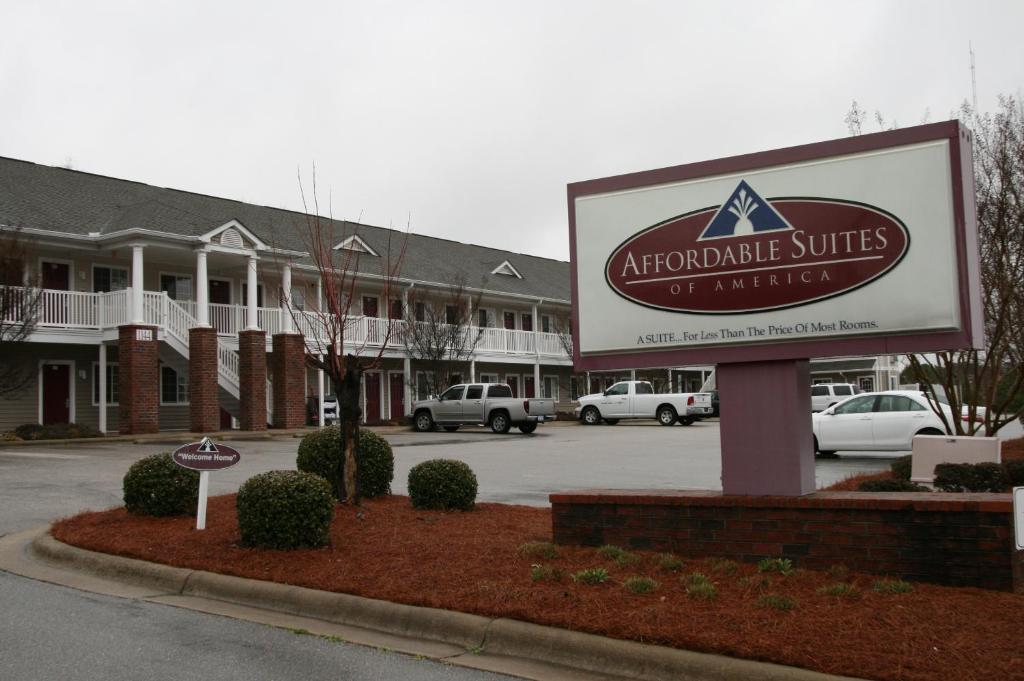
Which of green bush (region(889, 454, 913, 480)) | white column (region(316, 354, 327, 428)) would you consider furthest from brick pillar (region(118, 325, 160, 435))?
green bush (region(889, 454, 913, 480))

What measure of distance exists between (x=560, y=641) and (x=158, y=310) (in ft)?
82.4

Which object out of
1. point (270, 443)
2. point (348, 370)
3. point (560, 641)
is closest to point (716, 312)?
point (560, 641)

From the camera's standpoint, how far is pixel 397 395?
40.3m

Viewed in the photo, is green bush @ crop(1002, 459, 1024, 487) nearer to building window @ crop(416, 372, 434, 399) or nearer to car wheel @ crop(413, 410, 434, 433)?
car wheel @ crop(413, 410, 434, 433)

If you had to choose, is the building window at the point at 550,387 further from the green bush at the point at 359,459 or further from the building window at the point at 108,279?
the green bush at the point at 359,459

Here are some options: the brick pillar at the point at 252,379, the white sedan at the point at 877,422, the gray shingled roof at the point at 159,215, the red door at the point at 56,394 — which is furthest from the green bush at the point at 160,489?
the red door at the point at 56,394

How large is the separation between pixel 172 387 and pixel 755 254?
2794cm

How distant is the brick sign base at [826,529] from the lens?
660 centimetres

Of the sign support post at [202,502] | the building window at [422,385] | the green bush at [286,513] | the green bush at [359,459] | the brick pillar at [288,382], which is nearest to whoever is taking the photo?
the green bush at [286,513]

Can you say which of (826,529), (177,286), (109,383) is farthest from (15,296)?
(826,529)

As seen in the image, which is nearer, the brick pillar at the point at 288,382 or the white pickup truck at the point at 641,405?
the brick pillar at the point at 288,382

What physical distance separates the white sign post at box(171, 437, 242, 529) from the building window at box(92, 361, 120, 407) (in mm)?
22618

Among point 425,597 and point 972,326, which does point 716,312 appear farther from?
point 425,597

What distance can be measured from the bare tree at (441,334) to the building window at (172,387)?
343 inches
